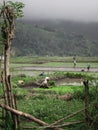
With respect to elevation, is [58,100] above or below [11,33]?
below

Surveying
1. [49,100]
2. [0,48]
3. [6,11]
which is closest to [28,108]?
[49,100]

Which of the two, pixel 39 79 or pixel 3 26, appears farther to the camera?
pixel 39 79

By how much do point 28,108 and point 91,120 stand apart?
598cm

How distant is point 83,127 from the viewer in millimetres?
12352

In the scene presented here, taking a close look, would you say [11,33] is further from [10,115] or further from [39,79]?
[39,79]

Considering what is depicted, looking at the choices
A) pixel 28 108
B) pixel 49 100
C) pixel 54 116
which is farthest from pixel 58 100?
pixel 54 116

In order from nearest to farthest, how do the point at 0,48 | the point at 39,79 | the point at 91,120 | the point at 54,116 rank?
the point at 91,120
the point at 0,48
the point at 54,116
the point at 39,79

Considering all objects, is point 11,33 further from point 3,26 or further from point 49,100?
point 49,100

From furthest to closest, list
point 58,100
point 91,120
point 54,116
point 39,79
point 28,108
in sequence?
1. point 39,79
2. point 58,100
3. point 28,108
4. point 54,116
5. point 91,120

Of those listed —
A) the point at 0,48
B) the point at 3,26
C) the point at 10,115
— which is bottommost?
the point at 10,115

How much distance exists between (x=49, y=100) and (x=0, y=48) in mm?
7056

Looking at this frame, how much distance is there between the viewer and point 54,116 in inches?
570

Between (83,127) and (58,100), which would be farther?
(58,100)

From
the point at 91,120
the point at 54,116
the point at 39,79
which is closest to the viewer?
the point at 91,120
